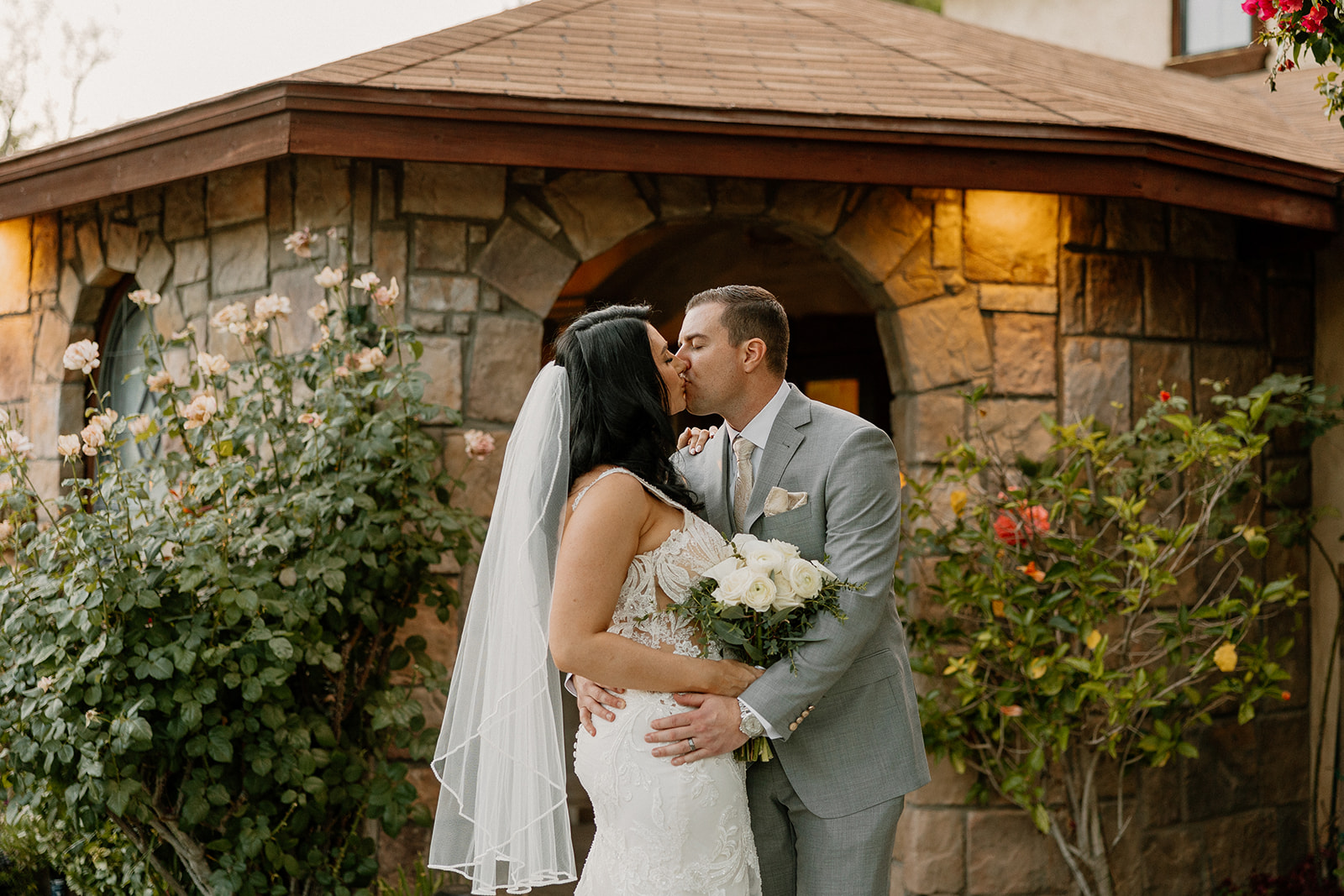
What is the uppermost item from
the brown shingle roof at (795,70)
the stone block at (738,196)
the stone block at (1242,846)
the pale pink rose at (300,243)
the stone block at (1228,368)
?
the brown shingle roof at (795,70)

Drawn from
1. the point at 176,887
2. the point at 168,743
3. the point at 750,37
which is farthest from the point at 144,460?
the point at 750,37

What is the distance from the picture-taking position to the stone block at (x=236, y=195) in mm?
4297

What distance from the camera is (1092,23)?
8.32m

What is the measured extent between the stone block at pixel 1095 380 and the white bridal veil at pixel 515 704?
2.64 metres

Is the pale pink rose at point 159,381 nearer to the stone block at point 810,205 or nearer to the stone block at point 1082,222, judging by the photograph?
the stone block at point 810,205

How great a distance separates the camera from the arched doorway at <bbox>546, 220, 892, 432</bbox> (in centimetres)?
679

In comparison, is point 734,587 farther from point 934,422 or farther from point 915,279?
point 915,279

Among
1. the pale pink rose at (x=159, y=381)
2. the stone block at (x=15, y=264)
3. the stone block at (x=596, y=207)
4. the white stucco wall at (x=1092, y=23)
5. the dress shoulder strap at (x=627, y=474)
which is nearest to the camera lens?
the dress shoulder strap at (x=627, y=474)

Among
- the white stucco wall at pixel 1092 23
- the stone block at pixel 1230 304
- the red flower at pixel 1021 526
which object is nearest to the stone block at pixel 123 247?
the red flower at pixel 1021 526

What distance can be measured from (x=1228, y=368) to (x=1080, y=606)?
1.54m

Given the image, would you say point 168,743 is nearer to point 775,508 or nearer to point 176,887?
point 176,887

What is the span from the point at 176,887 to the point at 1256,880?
421cm

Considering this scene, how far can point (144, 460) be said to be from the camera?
12.9 ft

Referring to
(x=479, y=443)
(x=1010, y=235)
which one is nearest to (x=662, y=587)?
(x=479, y=443)
